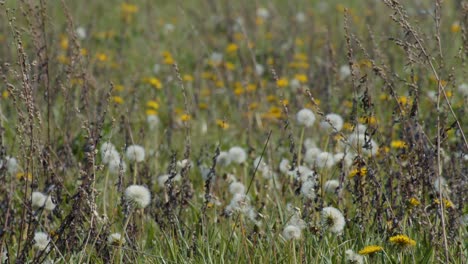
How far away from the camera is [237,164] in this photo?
4.50 metres

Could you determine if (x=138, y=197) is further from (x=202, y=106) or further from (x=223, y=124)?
(x=202, y=106)

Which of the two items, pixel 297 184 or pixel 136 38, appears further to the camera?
pixel 136 38

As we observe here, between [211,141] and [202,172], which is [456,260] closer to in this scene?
[202,172]

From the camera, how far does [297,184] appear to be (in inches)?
143

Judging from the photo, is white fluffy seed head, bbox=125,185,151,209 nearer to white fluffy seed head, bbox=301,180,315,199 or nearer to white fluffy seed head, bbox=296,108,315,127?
white fluffy seed head, bbox=301,180,315,199

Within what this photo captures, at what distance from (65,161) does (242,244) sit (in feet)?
5.13

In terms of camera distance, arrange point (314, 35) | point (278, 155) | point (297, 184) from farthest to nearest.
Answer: point (314, 35)
point (278, 155)
point (297, 184)

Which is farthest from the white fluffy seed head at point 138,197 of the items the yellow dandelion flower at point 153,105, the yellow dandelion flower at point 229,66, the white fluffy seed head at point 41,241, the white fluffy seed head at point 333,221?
the yellow dandelion flower at point 229,66

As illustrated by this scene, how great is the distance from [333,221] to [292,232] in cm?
19

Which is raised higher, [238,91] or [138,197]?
[238,91]

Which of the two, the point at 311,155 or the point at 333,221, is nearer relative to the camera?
the point at 333,221

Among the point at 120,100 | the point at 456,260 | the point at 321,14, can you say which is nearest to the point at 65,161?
the point at 120,100

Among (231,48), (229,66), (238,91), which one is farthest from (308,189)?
(231,48)

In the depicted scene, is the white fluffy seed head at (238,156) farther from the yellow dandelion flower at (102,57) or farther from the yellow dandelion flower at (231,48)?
the yellow dandelion flower at (231,48)
